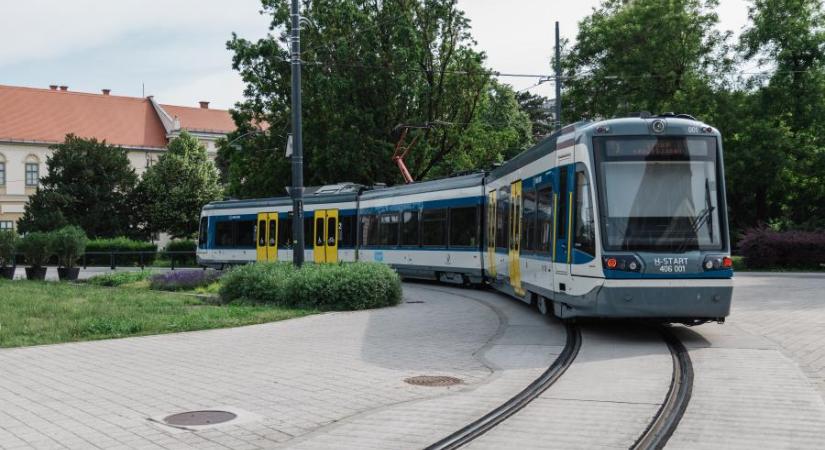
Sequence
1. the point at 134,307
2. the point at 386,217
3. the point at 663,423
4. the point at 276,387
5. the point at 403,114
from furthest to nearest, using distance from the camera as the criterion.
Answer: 1. the point at 403,114
2. the point at 386,217
3. the point at 134,307
4. the point at 276,387
5. the point at 663,423

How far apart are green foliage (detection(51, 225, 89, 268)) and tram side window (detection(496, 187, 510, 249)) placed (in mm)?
18481

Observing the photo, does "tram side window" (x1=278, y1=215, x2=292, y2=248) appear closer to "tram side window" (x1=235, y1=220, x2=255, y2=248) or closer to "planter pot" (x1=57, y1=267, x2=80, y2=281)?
"tram side window" (x1=235, y1=220, x2=255, y2=248)

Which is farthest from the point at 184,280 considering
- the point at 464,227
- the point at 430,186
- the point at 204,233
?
the point at 204,233

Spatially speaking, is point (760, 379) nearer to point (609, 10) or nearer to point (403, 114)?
point (403, 114)

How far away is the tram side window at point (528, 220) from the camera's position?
14281mm

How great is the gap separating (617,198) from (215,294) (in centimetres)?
1252

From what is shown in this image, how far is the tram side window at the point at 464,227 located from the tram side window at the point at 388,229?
3296mm

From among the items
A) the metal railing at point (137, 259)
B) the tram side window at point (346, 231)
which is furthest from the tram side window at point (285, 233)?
the metal railing at point (137, 259)

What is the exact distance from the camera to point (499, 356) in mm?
10484

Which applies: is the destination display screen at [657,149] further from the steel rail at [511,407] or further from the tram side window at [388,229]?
the tram side window at [388,229]

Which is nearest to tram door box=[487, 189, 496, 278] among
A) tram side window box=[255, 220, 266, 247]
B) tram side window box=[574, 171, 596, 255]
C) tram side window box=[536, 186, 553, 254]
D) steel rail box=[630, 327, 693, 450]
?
tram side window box=[536, 186, 553, 254]

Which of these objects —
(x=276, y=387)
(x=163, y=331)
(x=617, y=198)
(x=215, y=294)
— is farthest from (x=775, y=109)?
(x=276, y=387)

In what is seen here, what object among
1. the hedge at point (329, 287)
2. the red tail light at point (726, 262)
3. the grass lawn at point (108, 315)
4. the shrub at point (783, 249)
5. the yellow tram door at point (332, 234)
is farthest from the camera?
the yellow tram door at point (332, 234)

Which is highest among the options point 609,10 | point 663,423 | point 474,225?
point 609,10
